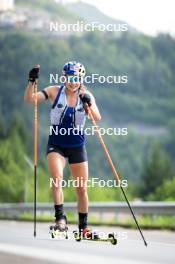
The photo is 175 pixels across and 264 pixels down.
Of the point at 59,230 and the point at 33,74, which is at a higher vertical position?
the point at 33,74

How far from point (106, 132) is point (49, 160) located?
497 millimetres

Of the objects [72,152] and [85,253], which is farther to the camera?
[72,152]

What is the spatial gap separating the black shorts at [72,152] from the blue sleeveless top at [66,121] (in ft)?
0.21

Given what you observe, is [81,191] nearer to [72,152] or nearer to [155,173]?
[72,152]

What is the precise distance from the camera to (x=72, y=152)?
8219 mm

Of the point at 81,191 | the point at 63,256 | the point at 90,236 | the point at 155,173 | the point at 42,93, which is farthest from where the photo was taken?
the point at 155,173

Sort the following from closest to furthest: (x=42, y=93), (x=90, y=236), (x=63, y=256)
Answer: (x=63, y=256), (x=42, y=93), (x=90, y=236)

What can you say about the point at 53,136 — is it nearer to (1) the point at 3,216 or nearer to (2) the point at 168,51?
(1) the point at 3,216

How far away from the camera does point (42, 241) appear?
9141 millimetres

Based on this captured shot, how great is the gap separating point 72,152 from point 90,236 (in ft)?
2.21

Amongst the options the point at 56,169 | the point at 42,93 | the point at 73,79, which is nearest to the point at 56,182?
the point at 56,169

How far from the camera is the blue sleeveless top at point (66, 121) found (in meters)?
7.98

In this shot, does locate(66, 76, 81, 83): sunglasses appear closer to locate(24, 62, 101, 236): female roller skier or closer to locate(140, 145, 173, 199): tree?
locate(24, 62, 101, 236): female roller skier

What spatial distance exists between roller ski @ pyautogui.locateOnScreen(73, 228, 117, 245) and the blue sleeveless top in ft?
2.36
